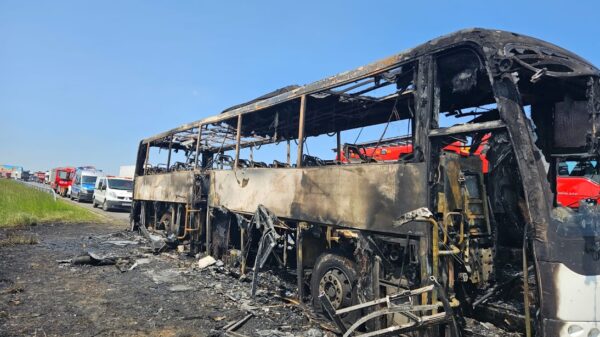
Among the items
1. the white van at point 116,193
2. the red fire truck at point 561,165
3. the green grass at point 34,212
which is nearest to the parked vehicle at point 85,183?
the white van at point 116,193

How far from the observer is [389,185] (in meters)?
4.01

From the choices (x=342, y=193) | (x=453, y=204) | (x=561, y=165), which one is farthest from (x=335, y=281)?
(x=561, y=165)

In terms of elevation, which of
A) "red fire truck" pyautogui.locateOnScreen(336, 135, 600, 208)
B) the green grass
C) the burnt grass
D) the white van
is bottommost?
the burnt grass

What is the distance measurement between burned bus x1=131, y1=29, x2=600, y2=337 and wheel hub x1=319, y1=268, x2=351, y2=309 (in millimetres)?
17

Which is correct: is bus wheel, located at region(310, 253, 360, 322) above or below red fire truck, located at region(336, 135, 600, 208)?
below

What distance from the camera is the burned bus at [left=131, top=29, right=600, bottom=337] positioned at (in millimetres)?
3037

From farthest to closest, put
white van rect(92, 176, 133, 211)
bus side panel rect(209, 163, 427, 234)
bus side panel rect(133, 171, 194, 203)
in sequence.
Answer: white van rect(92, 176, 133, 211), bus side panel rect(133, 171, 194, 203), bus side panel rect(209, 163, 427, 234)

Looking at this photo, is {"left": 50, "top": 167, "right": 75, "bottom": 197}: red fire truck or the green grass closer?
the green grass

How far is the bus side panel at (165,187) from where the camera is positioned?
9.17 metres

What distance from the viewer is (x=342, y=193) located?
4.61m

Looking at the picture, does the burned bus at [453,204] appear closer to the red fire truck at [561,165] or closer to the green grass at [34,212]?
the red fire truck at [561,165]

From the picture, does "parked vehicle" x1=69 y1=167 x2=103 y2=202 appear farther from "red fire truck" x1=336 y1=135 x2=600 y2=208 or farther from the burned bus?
the burned bus

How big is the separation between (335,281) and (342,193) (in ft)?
3.69

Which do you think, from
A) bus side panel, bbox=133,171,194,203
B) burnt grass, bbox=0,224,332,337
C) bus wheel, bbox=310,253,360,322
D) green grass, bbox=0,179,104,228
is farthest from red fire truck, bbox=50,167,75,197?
bus wheel, bbox=310,253,360,322
